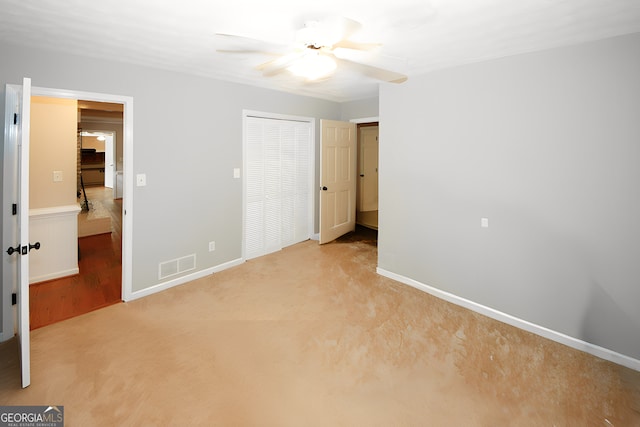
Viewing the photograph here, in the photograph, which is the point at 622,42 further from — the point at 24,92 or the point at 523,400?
the point at 24,92

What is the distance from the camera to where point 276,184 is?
4824 mm

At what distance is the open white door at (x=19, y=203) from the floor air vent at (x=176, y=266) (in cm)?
117

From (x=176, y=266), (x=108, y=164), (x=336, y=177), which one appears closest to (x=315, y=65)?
(x=176, y=266)

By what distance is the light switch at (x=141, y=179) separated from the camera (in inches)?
127

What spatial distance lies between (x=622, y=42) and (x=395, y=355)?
8.85 ft

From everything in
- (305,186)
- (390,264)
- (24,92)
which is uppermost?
(24,92)

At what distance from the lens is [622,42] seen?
2.25 m

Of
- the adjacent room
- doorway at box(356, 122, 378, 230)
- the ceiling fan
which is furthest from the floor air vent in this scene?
doorway at box(356, 122, 378, 230)

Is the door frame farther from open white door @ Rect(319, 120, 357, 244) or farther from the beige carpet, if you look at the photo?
open white door @ Rect(319, 120, 357, 244)

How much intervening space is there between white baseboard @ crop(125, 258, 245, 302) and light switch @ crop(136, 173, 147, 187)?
1073 millimetres

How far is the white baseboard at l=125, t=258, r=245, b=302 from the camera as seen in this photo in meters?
Answer: 3.32

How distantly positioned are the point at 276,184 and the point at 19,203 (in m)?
3.08

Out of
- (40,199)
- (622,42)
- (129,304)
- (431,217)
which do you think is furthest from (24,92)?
(622,42)

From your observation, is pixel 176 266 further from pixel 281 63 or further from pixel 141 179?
pixel 281 63
